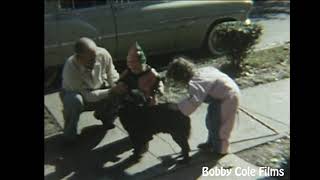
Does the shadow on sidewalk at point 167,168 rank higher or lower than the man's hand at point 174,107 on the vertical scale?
lower

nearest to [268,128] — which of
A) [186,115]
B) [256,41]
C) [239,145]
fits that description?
[239,145]

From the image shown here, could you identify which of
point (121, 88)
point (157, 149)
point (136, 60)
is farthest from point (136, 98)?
point (157, 149)

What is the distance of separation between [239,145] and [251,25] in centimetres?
263

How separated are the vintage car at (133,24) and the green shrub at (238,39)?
846mm

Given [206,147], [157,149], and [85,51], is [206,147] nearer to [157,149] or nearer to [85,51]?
[157,149]

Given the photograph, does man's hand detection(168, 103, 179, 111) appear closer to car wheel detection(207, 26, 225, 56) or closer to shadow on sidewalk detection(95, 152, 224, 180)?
shadow on sidewalk detection(95, 152, 224, 180)

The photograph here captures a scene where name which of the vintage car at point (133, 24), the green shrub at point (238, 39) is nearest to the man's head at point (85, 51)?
the vintage car at point (133, 24)

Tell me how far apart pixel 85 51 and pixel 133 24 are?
8.89 ft

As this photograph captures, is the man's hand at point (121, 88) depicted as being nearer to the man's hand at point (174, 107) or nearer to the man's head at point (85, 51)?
the man's head at point (85, 51)

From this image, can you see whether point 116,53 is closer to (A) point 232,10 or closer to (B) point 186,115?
(A) point 232,10

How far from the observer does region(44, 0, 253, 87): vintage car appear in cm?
766

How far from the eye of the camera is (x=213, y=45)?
876cm

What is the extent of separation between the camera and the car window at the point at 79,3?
766 cm
